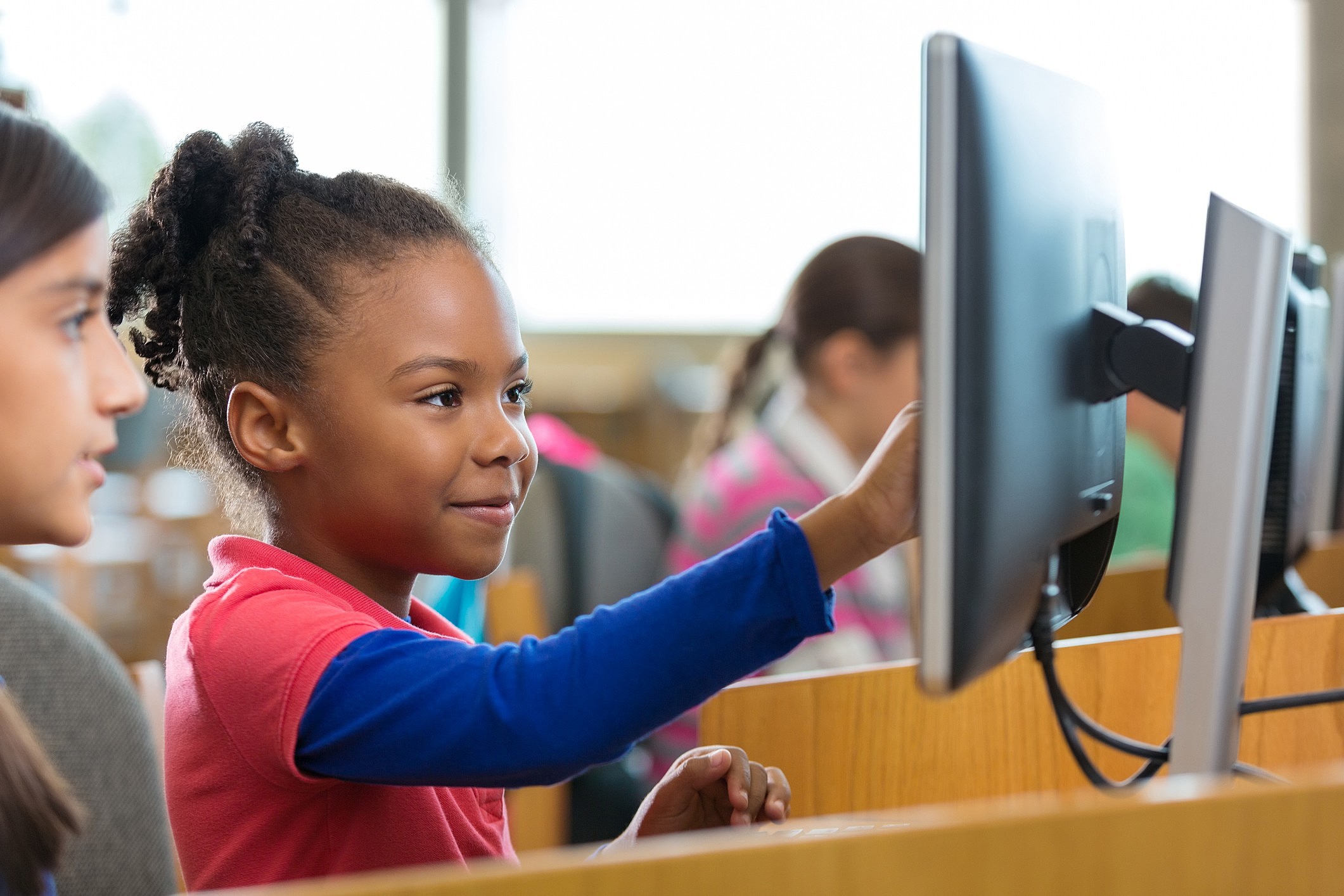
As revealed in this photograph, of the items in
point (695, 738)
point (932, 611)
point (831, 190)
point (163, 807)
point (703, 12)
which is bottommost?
point (695, 738)

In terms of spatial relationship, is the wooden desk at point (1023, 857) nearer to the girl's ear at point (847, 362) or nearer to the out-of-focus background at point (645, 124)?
the girl's ear at point (847, 362)

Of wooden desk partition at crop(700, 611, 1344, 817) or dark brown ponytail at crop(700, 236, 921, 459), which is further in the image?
dark brown ponytail at crop(700, 236, 921, 459)

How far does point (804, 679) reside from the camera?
87 centimetres

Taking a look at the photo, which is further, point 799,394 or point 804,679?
point 799,394

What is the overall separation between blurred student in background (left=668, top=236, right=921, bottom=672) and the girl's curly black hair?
0.99 meters

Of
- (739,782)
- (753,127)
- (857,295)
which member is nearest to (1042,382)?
(739,782)

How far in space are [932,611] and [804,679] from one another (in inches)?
15.3

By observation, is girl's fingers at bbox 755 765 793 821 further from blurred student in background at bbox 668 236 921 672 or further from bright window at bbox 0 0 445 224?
bright window at bbox 0 0 445 224

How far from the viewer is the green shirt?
186 centimetres

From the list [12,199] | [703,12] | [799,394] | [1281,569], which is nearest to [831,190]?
[703,12]

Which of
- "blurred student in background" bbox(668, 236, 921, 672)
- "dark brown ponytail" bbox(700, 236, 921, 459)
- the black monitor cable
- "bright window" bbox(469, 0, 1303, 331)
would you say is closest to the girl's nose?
the black monitor cable

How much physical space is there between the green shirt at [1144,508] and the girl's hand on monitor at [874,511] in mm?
1322

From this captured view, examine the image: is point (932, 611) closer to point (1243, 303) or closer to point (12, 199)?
point (1243, 303)

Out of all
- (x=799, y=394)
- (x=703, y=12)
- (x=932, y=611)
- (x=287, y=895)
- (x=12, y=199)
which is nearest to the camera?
(x=287, y=895)
